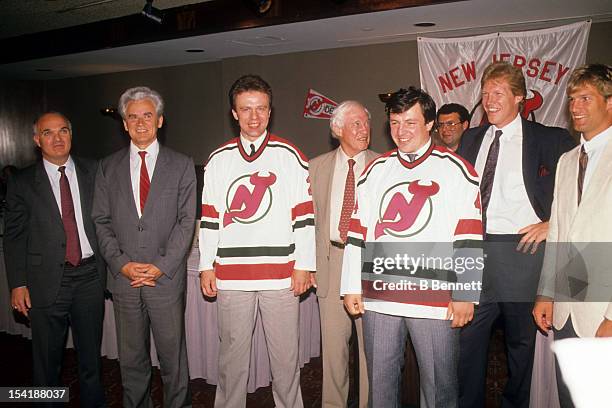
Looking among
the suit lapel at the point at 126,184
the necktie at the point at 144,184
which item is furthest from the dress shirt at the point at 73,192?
the necktie at the point at 144,184

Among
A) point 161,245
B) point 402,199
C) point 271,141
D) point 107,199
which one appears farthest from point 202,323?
point 402,199

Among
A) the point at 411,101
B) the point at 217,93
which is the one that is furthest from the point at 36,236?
the point at 217,93

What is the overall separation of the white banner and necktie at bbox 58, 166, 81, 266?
13.0 feet

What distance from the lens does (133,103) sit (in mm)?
2545

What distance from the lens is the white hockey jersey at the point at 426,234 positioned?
2039mm

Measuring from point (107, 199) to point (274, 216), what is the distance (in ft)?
3.09

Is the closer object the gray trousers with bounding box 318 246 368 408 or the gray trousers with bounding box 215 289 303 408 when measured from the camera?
the gray trousers with bounding box 215 289 303 408

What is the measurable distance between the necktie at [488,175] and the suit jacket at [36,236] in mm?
2073

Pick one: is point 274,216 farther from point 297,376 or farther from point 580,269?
point 580,269

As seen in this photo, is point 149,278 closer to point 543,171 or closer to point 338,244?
point 338,244

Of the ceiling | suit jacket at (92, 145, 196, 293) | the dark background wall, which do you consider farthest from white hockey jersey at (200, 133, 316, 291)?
the dark background wall

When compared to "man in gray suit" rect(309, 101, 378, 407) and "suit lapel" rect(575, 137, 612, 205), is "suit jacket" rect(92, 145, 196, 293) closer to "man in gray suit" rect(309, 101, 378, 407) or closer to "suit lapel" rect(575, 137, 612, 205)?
"man in gray suit" rect(309, 101, 378, 407)

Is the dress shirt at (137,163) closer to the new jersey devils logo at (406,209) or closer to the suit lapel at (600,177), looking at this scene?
the new jersey devils logo at (406,209)

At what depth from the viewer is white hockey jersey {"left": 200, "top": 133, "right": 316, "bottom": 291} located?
2.40 m
